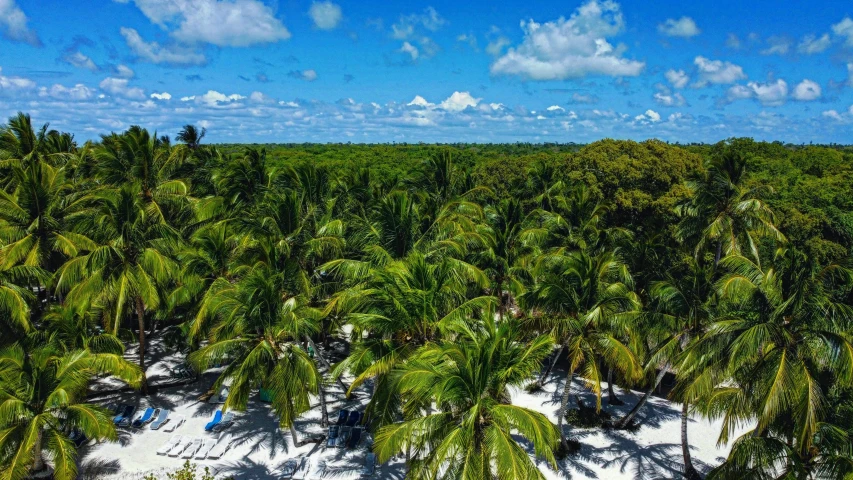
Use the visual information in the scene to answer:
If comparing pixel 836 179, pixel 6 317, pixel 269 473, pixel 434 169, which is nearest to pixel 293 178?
pixel 434 169

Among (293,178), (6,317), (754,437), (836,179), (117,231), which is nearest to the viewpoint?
(754,437)

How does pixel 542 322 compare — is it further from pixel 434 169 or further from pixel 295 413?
pixel 434 169

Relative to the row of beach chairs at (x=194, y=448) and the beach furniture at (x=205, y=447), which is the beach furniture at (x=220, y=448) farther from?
the beach furniture at (x=205, y=447)

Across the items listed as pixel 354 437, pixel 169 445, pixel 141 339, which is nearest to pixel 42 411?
pixel 169 445

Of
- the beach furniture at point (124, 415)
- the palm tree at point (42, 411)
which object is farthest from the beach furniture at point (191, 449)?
the palm tree at point (42, 411)

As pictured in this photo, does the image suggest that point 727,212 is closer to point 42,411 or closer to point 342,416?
point 342,416
